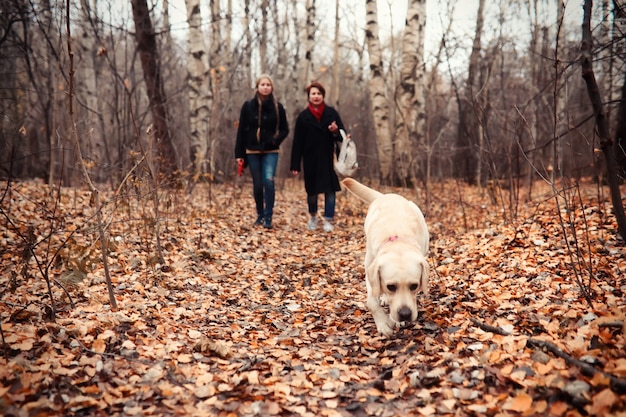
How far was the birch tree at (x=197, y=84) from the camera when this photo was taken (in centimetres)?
971

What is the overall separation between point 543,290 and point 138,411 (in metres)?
3.32

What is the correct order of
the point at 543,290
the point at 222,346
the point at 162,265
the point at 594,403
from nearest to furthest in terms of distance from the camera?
the point at 594,403, the point at 222,346, the point at 543,290, the point at 162,265

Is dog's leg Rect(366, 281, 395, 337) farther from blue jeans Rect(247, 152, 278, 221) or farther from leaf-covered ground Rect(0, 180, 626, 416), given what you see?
blue jeans Rect(247, 152, 278, 221)

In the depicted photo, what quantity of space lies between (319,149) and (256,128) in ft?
3.66

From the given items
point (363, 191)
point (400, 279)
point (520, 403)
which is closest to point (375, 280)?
point (400, 279)

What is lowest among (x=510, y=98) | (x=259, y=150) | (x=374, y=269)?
(x=374, y=269)

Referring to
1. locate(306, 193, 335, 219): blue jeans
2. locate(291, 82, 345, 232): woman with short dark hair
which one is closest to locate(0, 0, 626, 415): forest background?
Answer: locate(306, 193, 335, 219): blue jeans

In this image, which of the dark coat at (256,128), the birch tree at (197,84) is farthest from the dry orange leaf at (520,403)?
the birch tree at (197,84)

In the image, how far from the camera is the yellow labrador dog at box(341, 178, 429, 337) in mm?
3197

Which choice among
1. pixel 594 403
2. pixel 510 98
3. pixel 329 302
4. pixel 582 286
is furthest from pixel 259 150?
pixel 510 98

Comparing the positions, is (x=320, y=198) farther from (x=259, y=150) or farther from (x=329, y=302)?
(x=329, y=302)

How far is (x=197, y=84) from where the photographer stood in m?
9.98

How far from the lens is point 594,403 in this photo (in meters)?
2.01

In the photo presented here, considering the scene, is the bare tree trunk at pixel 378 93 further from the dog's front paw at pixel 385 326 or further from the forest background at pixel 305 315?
the dog's front paw at pixel 385 326
